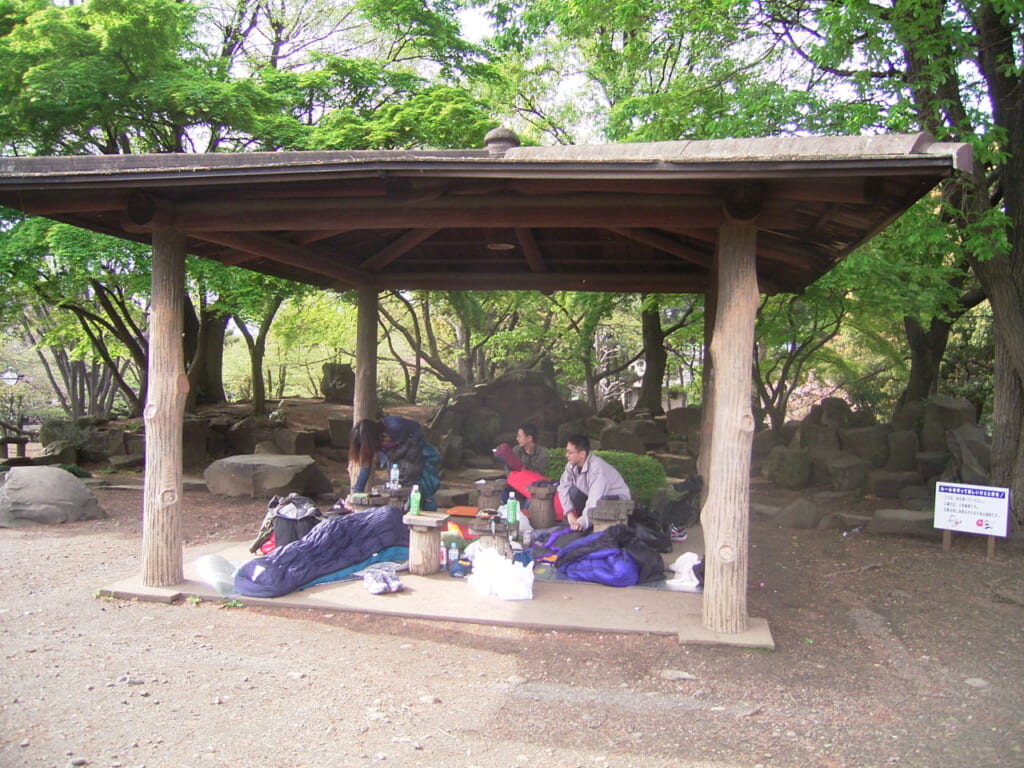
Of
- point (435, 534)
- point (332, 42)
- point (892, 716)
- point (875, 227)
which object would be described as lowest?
point (892, 716)

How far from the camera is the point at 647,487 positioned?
10.3m

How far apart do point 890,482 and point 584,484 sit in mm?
6486

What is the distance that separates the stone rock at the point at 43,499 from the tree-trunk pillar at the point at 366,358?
11.3 feet

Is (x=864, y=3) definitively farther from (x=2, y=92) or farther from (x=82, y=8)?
(x=2, y=92)

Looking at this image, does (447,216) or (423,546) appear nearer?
(447,216)

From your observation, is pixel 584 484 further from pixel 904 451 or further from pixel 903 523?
pixel 904 451

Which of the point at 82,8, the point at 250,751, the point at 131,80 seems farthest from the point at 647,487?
the point at 82,8

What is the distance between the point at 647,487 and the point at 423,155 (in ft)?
20.2

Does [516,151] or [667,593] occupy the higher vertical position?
[516,151]

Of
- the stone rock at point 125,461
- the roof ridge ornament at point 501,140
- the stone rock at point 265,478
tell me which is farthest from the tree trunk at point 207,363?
the roof ridge ornament at point 501,140

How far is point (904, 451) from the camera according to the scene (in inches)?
481

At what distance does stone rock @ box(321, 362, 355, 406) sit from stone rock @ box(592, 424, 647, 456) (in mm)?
7300

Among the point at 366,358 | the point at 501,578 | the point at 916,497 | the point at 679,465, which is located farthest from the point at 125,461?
the point at 916,497

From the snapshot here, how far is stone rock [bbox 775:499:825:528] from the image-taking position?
33.9ft
